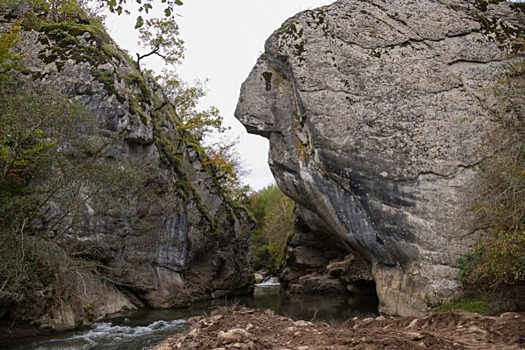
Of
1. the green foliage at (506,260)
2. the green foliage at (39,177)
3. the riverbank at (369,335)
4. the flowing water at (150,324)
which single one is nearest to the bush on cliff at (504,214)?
the green foliage at (506,260)

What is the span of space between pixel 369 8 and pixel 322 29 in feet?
6.54

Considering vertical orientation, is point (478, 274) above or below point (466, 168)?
below

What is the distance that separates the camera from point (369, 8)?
1869 cm

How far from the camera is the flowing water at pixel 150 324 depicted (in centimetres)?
1369

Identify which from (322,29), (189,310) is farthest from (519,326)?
(189,310)

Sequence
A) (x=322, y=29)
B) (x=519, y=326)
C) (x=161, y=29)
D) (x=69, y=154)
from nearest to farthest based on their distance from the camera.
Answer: (x=519, y=326) → (x=69, y=154) → (x=322, y=29) → (x=161, y=29)

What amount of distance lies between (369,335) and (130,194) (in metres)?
16.2

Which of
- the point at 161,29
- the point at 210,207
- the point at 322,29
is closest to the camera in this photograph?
the point at 322,29

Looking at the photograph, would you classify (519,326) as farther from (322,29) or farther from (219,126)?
(219,126)

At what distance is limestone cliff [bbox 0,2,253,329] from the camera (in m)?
20.8

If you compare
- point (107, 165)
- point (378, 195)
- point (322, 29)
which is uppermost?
point (322, 29)

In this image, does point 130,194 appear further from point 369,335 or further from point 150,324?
point 369,335

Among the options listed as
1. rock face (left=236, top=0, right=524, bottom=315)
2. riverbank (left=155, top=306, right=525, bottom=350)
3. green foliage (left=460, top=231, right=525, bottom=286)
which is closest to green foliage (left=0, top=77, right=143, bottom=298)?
rock face (left=236, top=0, right=524, bottom=315)

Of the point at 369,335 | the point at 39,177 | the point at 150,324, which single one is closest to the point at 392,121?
the point at 369,335
